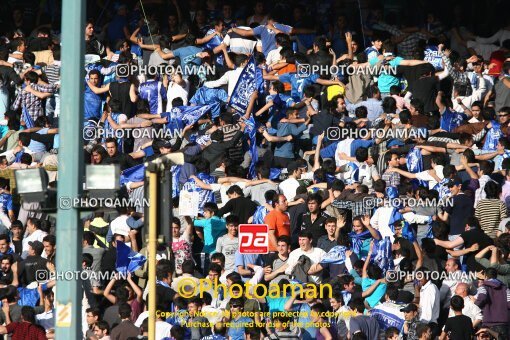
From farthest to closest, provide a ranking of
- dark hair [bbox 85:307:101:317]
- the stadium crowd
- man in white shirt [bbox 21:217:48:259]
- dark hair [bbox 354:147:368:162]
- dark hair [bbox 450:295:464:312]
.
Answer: dark hair [bbox 354:147:368:162]
man in white shirt [bbox 21:217:48:259]
dark hair [bbox 85:307:101:317]
the stadium crowd
dark hair [bbox 450:295:464:312]

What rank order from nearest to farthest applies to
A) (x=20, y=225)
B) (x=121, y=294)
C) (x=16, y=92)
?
1. (x=121, y=294)
2. (x=20, y=225)
3. (x=16, y=92)

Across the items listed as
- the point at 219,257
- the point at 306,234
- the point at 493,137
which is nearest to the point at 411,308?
the point at 306,234

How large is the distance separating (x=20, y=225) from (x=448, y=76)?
7.88 meters

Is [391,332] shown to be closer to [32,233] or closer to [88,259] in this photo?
[88,259]

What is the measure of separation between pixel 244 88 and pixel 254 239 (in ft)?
15.1

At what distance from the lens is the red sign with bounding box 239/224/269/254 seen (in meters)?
23.8

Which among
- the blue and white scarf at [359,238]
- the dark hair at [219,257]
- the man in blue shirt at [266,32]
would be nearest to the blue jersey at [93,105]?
the man in blue shirt at [266,32]

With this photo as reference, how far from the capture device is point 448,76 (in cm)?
2805

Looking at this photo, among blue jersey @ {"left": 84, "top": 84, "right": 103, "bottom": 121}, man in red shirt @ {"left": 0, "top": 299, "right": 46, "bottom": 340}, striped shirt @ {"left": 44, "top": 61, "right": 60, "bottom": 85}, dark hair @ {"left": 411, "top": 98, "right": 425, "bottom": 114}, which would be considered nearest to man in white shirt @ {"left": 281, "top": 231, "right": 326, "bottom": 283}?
man in red shirt @ {"left": 0, "top": 299, "right": 46, "bottom": 340}

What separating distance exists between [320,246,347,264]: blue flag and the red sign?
92cm

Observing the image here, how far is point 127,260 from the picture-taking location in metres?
24.0

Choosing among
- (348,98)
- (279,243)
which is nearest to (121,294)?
(279,243)

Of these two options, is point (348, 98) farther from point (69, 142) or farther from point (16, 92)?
point (69, 142)

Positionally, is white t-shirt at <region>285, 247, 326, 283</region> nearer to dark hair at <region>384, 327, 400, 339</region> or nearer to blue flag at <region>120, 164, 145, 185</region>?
dark hair at <region>384, 327, 400, 339</region>
